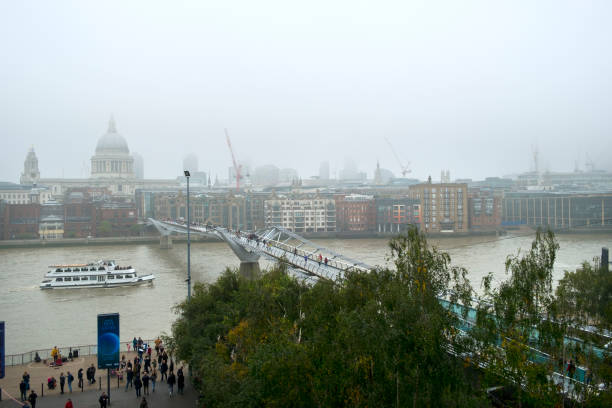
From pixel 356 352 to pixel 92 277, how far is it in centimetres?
1642

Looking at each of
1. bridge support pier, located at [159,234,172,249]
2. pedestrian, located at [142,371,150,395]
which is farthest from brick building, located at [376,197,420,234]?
pedestrian, located at [142,371,150,395]

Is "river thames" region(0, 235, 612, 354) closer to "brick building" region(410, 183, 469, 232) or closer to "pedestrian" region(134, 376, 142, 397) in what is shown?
"pedestrian" region(134, 376, 142, 397)

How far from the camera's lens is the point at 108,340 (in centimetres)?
685

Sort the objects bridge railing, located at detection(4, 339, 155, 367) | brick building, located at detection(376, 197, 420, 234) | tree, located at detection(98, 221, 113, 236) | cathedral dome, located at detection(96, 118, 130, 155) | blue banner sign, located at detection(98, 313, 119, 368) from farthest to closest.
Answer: cathedral dome, located at detection(96, 118, 130, 155) < brick building, located at detection(376, 197, 420, 234) < tree, located at detection(98, 221, 113, 236) < bridge railing, located at detection(4, 339, 155, 367) < blue banner sign, located at detection(98, 313, 119, 368)

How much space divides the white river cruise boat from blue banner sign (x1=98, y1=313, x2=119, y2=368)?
12683 mm

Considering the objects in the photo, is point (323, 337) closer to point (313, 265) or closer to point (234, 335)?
point (234, 335)

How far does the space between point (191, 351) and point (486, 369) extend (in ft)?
13.8

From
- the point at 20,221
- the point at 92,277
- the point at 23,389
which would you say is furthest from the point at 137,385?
the point at 20,221

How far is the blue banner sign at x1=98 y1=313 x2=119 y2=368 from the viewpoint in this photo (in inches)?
268

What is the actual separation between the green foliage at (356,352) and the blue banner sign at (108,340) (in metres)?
1.10

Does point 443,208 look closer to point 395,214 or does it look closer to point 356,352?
point 395,214

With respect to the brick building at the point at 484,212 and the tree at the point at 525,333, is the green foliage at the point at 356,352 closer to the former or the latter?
the tree at the point at 525,333

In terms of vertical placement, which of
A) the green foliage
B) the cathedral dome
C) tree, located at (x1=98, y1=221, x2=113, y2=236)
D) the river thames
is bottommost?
the river thames

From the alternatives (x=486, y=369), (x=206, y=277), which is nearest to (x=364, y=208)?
(x=206, y=277)
